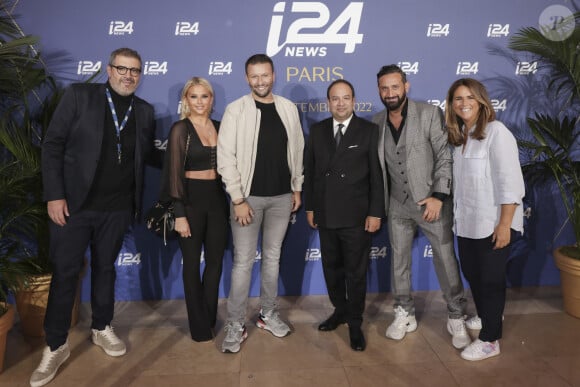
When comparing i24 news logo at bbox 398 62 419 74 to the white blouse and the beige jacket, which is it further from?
the beige jacket

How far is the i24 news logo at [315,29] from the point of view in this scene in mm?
3627

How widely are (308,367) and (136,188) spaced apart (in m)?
1.59

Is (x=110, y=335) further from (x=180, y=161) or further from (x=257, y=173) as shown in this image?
(x=257, y=173)

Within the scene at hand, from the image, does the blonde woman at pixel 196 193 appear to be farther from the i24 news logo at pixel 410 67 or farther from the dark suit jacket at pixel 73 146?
the i24 news logo at pixel 410 67

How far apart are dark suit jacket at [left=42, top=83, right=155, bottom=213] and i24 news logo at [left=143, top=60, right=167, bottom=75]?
928 millimetres

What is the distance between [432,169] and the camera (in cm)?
293

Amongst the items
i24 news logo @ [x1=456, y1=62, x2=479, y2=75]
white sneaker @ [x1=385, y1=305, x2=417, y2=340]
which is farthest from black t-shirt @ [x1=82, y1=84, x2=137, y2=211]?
i24 news logo @ [x1=456, y1=62, x2=479, y2=75]

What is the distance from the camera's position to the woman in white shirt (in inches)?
103

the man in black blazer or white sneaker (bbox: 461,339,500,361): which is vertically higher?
the man in black blazer

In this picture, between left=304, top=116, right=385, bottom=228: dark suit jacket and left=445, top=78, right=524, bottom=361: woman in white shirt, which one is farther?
left=304, top=116, right=385, bottom=228: dark suit jacket

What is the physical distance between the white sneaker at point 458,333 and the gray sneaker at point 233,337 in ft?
4.71

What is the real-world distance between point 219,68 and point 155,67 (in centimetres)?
52

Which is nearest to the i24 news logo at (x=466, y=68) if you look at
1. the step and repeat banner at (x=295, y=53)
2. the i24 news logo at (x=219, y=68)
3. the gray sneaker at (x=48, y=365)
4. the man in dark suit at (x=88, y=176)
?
the step and repeat banner at (x=295, y=53)

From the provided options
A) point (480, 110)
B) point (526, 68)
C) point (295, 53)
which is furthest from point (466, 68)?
point (295, 53)
